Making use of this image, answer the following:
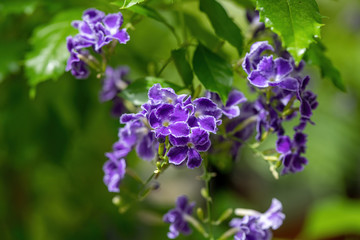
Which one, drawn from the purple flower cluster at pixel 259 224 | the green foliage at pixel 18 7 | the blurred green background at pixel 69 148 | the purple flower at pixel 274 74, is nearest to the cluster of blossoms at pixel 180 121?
the purple flower at pixel 274 74

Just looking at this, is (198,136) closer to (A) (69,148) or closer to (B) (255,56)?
(B) (255,56)

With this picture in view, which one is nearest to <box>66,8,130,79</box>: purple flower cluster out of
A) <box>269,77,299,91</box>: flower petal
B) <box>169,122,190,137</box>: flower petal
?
<box>169,122,190,137</box>: flower petal

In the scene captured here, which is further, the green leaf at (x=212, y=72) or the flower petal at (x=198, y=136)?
the green leaf at (x=212, y=72)

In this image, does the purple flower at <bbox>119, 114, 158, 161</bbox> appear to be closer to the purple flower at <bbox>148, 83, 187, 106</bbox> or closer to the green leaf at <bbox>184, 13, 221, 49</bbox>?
the purple flower at <bbox>148, 83, 187, 106</bbox>

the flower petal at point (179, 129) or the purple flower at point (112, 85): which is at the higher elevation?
the flower petal at point (179, 129)

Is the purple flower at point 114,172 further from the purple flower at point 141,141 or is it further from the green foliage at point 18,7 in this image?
the green foliage at point 18,7

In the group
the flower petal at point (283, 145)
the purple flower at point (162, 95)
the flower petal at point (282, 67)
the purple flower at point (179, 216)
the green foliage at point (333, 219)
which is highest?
the flower petal at point (282, 67)

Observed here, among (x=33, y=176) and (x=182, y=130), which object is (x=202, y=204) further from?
(x=182, y=130)
